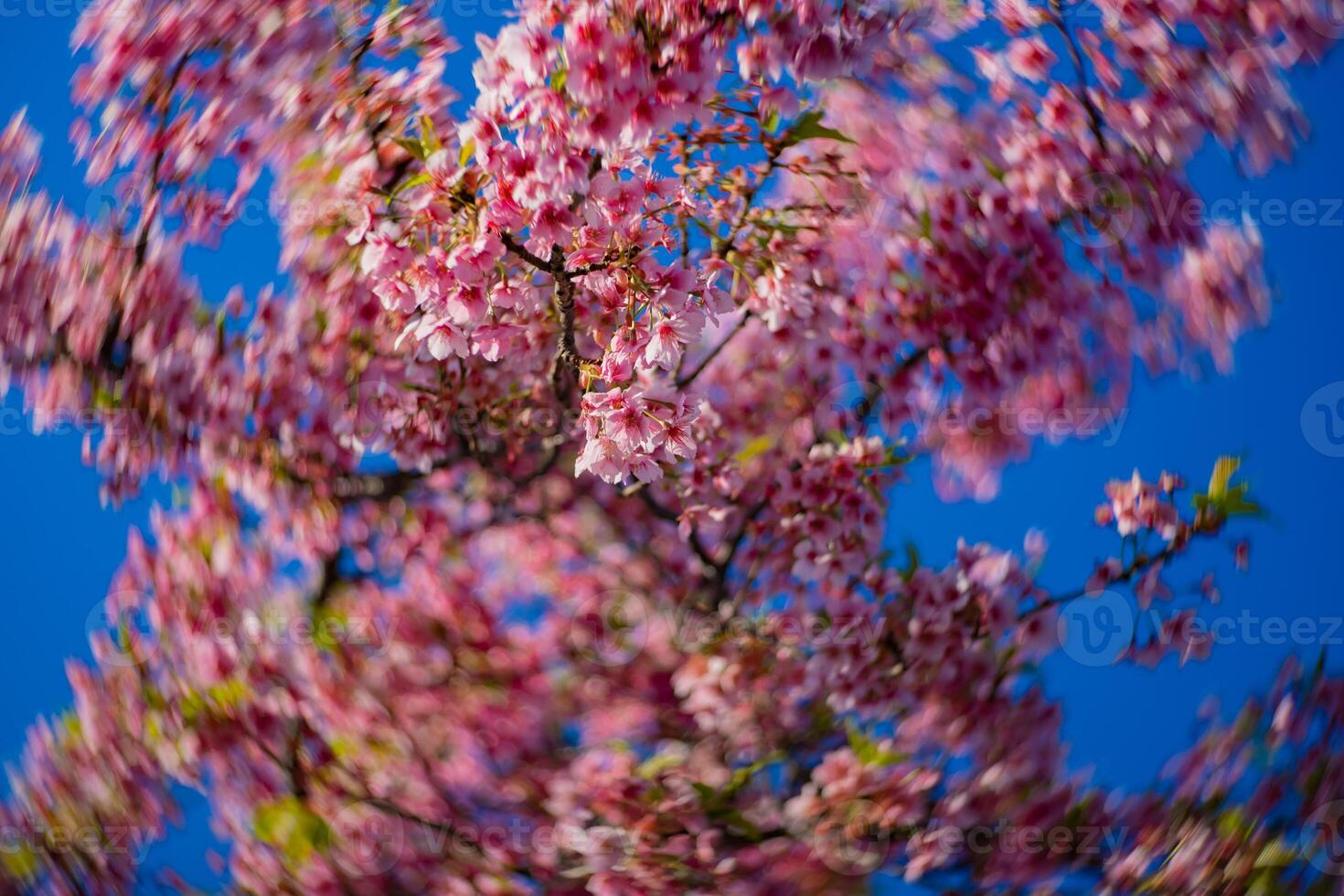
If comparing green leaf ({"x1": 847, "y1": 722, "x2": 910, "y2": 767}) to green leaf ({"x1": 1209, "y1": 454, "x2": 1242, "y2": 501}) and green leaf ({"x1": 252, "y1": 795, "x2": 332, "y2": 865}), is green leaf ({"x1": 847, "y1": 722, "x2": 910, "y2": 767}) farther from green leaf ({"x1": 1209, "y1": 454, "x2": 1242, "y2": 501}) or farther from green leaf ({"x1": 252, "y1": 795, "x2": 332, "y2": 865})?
green leaf ({"x1": 252, "y1": 795, "x2": 332, "y2": 865})

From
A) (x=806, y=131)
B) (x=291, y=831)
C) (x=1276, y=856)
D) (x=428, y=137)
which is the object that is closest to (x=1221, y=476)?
(x=1276, y=856)

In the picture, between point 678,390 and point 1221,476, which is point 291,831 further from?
point 1221,476

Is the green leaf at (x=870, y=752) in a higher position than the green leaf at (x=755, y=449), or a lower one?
lower

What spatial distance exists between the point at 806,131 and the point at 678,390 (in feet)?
1.46

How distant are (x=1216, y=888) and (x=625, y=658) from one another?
134 centimetres

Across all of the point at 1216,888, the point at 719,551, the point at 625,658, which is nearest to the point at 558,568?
the point at 625,658

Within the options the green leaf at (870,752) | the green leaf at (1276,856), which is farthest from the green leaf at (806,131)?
the green leaf at (1276,856)

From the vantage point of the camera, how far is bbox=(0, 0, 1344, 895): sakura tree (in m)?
1.42

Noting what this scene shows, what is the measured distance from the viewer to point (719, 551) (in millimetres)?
2088

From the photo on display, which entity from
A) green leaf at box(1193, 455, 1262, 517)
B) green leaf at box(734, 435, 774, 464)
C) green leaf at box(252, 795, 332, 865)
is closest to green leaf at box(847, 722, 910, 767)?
green leaf at box(734, 435, 774, 464)

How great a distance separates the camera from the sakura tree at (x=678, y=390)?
142 cm

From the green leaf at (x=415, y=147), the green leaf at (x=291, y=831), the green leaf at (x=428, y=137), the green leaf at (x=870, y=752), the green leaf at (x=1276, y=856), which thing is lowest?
the green leaf at (x=1276, y=856)

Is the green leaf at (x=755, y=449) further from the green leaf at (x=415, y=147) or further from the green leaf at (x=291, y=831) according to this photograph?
the green leaf at (x=291, y=831)

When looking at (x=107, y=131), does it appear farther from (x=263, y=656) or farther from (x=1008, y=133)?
(x=1008, y=133)
